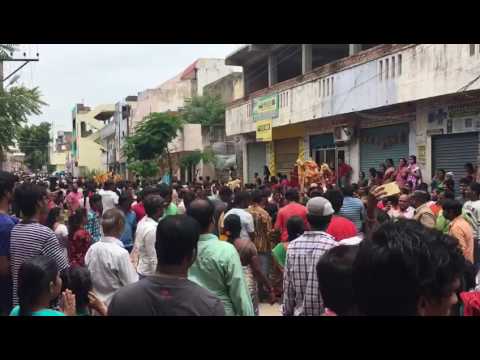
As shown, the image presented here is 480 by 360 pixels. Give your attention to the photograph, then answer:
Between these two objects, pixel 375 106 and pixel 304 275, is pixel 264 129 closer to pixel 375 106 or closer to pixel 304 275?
pixel 375 106

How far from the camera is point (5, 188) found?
461 cm

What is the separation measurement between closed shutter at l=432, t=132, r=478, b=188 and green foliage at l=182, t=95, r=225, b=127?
20.9 metres

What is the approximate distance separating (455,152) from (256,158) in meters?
13.0

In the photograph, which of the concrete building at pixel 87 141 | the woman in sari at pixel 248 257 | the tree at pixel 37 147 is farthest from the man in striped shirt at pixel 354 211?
the tree at pixel 37 147

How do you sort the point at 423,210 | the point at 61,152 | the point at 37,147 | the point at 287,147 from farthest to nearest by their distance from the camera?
1. the point at 61,152
2. the point at 37,147
3. the point at 287,147
4. the point at 423,210

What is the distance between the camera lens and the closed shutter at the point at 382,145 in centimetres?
1445

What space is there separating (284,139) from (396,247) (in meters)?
20.0

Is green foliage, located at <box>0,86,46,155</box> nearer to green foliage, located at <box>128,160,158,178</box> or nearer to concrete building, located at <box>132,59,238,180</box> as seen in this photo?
green foliage, located at <box>128,160,158,178</box>

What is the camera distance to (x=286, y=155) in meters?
21.9

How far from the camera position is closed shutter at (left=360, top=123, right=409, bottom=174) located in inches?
569

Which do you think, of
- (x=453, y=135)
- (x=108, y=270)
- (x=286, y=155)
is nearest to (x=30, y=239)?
(x=108, y=270)

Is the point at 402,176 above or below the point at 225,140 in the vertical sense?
below

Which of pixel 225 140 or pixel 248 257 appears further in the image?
pixel 225 140
